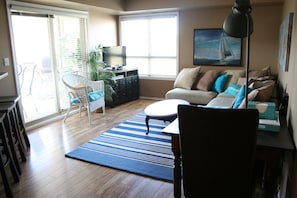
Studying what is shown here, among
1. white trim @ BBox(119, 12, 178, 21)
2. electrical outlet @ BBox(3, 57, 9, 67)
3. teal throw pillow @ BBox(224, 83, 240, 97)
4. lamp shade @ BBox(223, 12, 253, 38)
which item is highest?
white trim @ BBox(119, 12, 178, 21)

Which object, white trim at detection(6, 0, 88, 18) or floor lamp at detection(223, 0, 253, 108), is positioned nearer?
floor lamp at detection(223, 0, 253, 108)

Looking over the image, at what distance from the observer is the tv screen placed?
5.82 m

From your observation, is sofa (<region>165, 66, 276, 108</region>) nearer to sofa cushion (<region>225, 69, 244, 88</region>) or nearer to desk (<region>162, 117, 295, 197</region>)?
sofa cushion (<region>225, 69, 244, 88</region>)

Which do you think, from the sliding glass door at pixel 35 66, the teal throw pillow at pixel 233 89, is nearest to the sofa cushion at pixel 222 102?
the teal throw pillow at pixel 233 89

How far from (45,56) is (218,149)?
413cm

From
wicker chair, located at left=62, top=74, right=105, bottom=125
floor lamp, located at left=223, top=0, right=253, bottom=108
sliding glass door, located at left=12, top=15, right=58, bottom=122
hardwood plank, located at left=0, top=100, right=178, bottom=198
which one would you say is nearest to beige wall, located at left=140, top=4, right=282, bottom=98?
wicker chair, located at left=62, top=74, right=105, bottom=125

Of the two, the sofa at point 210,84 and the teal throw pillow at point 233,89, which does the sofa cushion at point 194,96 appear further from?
the teal throw pillow at point 233,89

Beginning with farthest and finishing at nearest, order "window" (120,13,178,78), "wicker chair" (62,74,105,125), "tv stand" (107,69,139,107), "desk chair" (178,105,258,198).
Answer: "window" (120,13,178,78), "tv stand" (107,69,139,107), "wicker chair" (62,74,105,125), "desk chair" (178,105,258,198)

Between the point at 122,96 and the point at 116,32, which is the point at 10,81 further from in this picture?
the point at 116,32

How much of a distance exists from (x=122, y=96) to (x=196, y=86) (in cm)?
178

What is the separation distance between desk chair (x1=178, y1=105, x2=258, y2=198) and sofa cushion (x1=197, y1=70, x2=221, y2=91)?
3546 millimetres

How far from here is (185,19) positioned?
5.79 meters

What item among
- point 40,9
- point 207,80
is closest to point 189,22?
point 207,80

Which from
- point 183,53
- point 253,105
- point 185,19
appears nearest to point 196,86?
point 183,53
